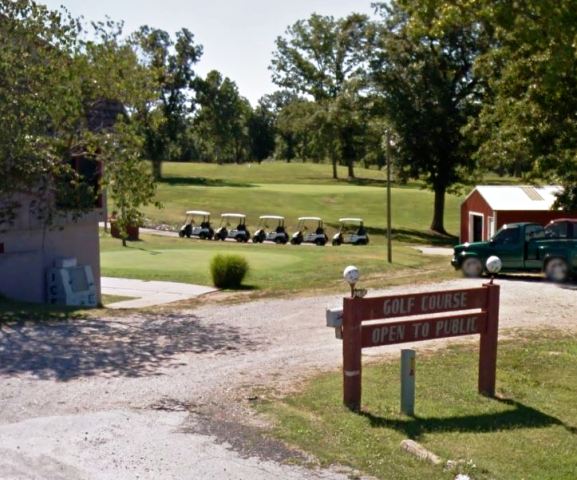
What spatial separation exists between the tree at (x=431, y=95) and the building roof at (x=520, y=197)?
44.7 ft

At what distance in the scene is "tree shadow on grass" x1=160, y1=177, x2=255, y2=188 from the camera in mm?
75150

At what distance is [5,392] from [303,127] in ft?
184

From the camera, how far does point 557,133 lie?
73.4 feet

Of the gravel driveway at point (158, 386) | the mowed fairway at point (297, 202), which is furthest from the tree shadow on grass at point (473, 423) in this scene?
the mowed fairway at point (297, 202)

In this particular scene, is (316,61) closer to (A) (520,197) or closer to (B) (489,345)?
(A) (520,197)

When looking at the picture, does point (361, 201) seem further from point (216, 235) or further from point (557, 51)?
point (557, 51)

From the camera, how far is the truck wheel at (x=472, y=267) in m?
25.5

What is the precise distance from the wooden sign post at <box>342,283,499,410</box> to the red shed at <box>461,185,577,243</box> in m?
20.9

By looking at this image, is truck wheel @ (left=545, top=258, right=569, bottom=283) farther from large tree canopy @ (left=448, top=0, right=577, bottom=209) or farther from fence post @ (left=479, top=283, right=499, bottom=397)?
fence post @ (left=479, top=283, right=499, bottom=397)

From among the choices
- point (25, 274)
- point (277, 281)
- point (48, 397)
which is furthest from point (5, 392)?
point (277, 281)

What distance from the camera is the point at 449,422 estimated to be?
971 centimetres

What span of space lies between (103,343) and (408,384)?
211 inches

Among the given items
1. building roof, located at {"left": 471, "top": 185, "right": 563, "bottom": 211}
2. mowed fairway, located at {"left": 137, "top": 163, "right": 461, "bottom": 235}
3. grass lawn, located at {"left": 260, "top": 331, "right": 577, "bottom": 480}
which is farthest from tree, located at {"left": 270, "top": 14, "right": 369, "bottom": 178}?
grass lawn, located at {"left": 260, "top": 331, "right": 577, "bottom": 480}

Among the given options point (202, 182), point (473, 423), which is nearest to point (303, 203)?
point (202, 182)
